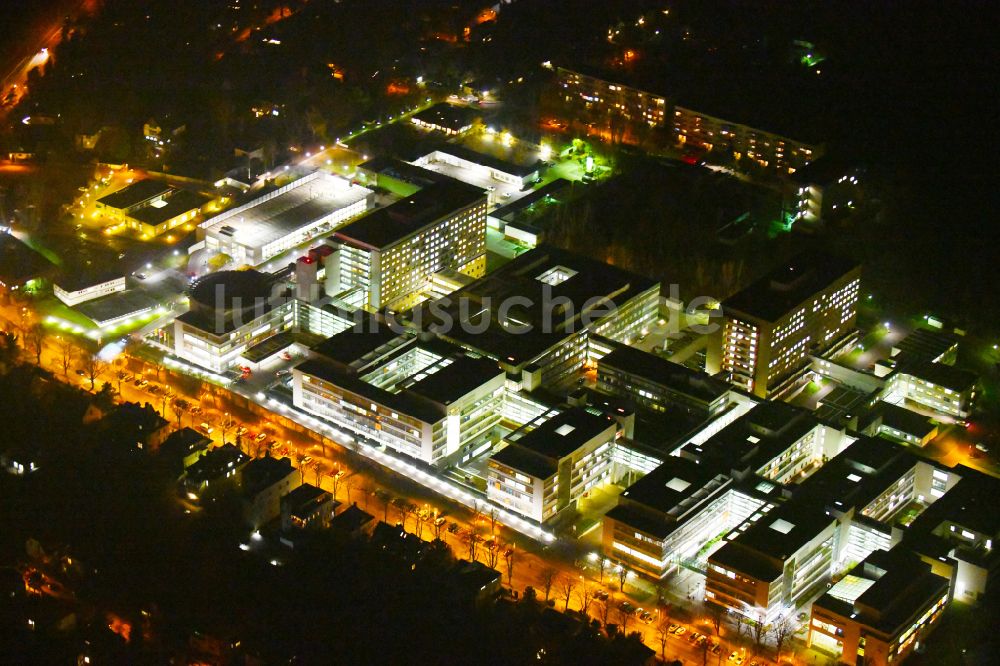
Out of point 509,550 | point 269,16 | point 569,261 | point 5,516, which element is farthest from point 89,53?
point 509,550

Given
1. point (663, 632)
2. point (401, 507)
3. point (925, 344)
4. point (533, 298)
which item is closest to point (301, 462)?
point (401, 507)

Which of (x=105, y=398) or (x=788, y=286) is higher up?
(x=788, y=286)

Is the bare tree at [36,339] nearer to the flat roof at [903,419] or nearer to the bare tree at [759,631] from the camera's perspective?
the bare tree at [759,631]

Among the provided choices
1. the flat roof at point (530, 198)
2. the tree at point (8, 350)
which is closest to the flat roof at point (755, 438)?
the flat roof at point (530, 198)

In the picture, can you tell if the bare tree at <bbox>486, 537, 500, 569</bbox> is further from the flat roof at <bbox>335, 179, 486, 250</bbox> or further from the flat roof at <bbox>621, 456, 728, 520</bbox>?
the flat roof at <bbox>335, 179, 486, 250</bbox>

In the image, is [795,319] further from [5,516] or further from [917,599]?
[5,516]

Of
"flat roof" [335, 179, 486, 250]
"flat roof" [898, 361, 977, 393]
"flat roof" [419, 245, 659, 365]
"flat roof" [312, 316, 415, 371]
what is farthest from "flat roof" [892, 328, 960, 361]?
"flat roof" [312, 316, 415, 371]

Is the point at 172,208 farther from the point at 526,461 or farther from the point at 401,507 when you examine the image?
the point at 526,461
